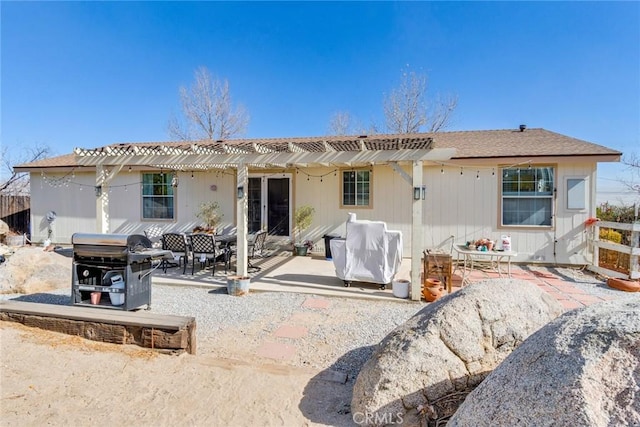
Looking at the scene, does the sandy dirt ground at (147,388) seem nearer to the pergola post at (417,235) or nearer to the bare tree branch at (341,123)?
the pergola post at (417,235)

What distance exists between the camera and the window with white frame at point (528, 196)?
774 centimetres

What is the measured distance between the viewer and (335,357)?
3.43 m

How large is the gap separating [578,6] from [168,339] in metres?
11.9

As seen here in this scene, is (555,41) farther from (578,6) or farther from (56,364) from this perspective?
(56,364)

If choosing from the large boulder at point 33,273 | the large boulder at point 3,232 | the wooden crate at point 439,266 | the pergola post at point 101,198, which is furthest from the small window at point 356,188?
the large boulder at point 3,232

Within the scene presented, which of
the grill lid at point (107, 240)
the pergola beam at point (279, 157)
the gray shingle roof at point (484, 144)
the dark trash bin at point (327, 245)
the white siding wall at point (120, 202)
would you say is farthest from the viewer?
the white siding wall at point (120, 202)

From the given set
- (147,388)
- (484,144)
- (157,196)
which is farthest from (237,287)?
(484,144)

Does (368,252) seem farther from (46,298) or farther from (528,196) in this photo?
(46,298)

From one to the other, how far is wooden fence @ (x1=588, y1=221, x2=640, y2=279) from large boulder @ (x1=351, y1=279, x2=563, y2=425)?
511 centimetres

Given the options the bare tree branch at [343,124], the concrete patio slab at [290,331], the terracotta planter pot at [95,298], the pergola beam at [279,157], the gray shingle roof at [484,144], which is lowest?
the concrete patio slab at [290,331]

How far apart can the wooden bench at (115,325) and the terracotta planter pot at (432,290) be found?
3.66 m

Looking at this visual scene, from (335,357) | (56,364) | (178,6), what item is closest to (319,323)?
(335,357)

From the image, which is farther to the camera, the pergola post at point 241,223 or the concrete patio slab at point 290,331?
the pergola post at point 241,223

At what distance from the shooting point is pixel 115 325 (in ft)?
11.2
